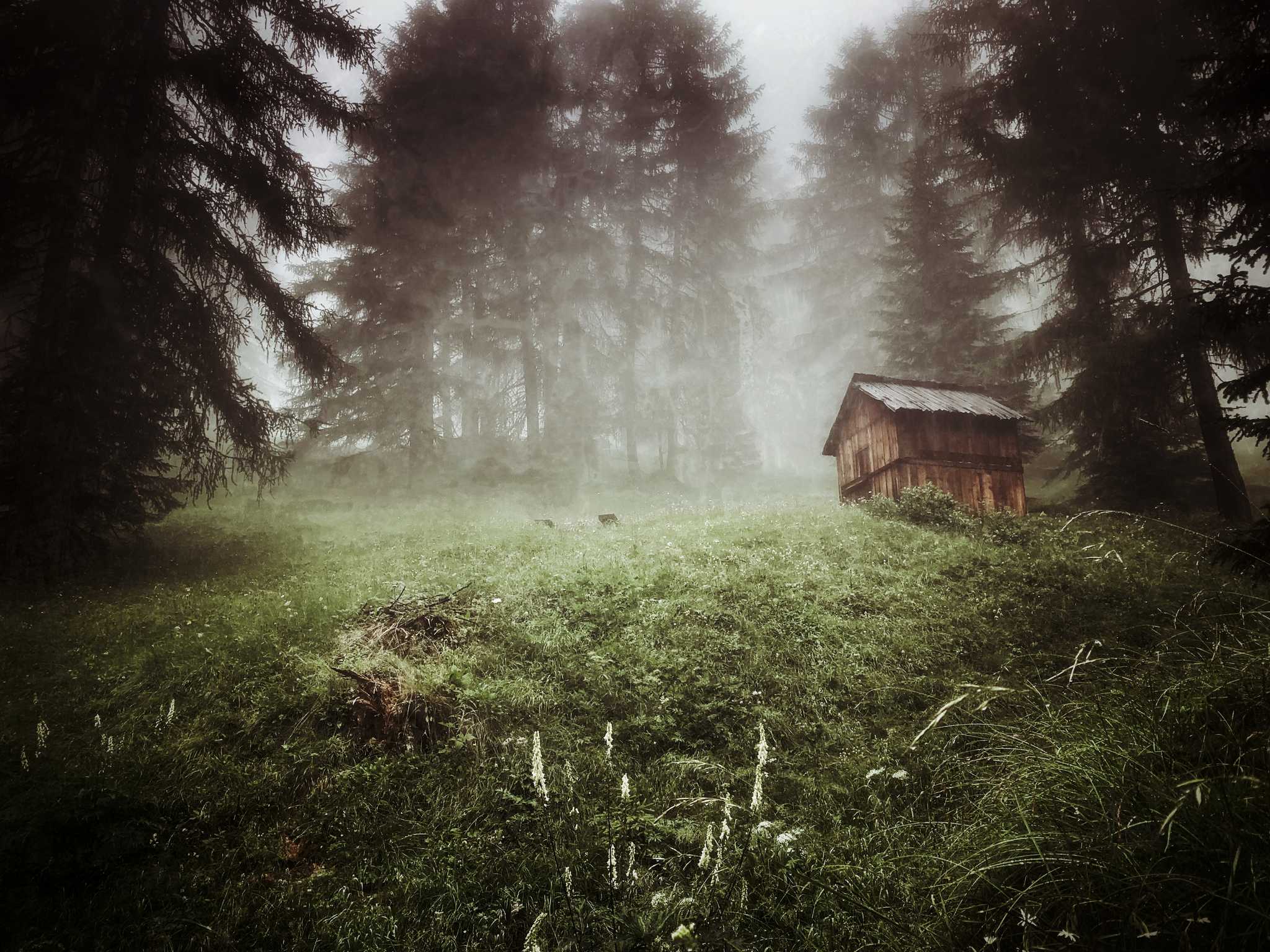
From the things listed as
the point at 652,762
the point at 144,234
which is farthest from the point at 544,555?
the point at 144,234

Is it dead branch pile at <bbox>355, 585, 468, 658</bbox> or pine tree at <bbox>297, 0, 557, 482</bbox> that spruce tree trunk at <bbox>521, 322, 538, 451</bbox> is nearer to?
pine tree at <bbox>297, 0, 557, 482</bbox>

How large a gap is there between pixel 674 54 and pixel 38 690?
32131mm

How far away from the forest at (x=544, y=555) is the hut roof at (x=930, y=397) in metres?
0.44

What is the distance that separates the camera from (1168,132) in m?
12.0

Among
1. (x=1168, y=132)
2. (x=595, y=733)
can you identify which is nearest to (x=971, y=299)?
(x=1168, y=132)

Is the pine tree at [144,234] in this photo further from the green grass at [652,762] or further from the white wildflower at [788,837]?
the white wildflower at [788,837]

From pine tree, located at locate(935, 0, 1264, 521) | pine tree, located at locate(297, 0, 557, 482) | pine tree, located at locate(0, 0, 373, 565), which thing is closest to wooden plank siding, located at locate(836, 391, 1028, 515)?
pine tree, located at locate(935, 0, 1264, 521)

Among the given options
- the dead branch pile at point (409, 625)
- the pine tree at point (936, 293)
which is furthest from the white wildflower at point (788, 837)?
the pine tree at point (936, 293)

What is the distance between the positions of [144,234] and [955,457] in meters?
18.6

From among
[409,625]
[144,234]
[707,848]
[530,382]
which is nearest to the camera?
[707,848]

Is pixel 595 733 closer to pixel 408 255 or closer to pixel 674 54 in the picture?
pixel 408 255

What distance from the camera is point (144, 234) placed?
952 cm

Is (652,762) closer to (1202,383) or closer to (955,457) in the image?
(955,457)

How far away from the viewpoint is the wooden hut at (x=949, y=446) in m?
14.2
